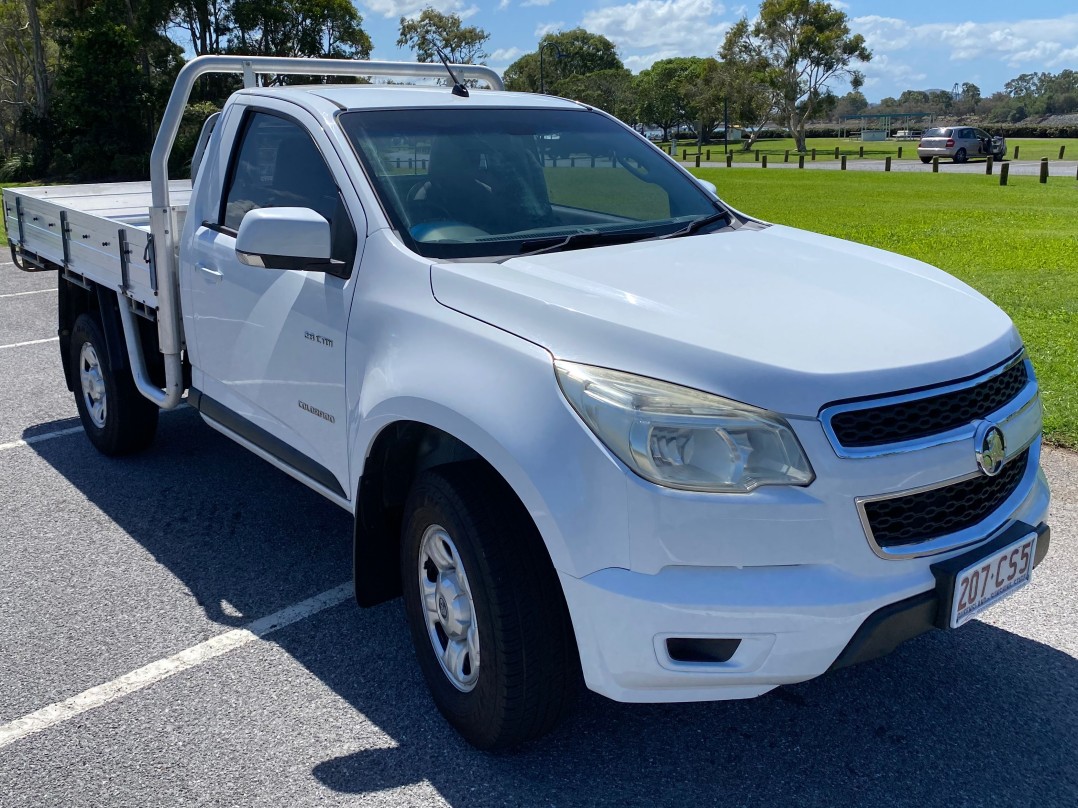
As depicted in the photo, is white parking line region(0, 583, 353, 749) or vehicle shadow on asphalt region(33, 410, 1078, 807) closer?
vehicle shadow on asphalt region(33, 410, 1078, 807)

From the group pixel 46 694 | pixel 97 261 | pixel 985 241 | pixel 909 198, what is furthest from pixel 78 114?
pixel 46 694

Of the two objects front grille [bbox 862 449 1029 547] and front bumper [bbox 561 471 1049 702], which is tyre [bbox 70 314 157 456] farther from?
front grille [bbox 862 449 1029 547]

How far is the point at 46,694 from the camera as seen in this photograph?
Result: 3.45m

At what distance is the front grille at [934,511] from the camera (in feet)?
8.41

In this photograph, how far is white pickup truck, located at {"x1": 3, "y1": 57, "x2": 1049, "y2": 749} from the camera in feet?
8.15

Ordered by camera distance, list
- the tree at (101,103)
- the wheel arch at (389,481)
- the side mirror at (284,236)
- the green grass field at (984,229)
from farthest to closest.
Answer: the tree at (101,103), the green grass field at (984,229), the side mirror at (284,236), the wheel arch at (389,481)

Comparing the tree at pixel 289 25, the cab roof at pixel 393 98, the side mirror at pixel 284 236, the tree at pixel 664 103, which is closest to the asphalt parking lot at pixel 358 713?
the side mirror at pixel 284 236

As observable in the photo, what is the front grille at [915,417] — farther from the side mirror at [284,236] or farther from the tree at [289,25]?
the tree at [289,25]

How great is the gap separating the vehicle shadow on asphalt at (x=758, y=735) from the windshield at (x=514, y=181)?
4.94ft

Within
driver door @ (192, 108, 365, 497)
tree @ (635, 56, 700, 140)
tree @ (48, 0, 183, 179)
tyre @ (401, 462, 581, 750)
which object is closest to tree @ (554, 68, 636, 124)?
tree @ (635, 56, 700, 140)

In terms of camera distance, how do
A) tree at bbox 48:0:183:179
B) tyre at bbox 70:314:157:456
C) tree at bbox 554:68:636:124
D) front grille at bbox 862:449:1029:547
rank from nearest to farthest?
front grille at bbox 862:449:1029:547 → tyre at bbox 70:314:157:456 → tree at bbox 48:0:183:179 → tree at bbox 554:68:636:124

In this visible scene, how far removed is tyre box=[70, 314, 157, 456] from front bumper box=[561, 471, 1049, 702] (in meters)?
3.83

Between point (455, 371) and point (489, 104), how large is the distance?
175cm

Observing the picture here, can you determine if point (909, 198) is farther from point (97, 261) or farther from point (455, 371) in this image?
point (455, 371)
